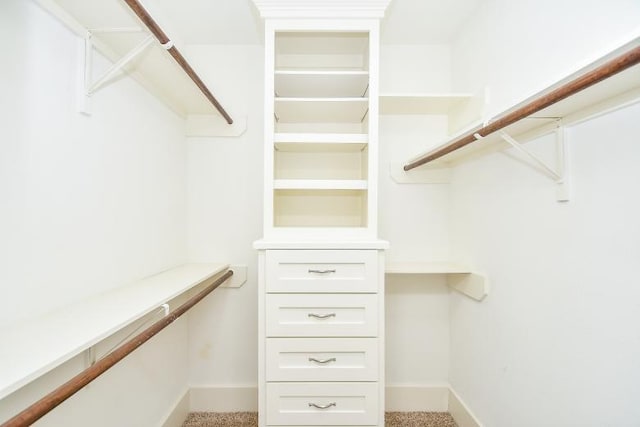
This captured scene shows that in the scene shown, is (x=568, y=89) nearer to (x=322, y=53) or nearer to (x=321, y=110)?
(x=321, y=110)

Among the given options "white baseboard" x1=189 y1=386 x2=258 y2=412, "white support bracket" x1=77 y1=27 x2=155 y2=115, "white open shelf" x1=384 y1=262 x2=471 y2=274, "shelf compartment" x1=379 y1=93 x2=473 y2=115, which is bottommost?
"white baseboard" x1=189 y1=386 x2=258 y2=412

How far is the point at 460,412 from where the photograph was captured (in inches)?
69.6

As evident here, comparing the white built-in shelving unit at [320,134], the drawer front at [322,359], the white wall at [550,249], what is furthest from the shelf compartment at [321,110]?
the drawer front at [322,359]

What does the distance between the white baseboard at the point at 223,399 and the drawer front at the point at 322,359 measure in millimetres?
705

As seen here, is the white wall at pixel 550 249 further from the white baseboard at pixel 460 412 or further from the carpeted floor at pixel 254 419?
the carpeted floor at pixel 254 419

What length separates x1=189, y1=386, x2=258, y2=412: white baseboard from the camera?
1920 mm

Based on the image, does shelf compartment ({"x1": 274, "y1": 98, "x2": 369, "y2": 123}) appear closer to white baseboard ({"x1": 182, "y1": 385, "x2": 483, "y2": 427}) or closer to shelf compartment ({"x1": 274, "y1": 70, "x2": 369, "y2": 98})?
shelf compartment ({"x1": 274, "y1": 70, "x2": 369, "y2": 98})

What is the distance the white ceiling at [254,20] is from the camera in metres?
1.63

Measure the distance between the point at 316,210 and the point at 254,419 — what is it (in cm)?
128

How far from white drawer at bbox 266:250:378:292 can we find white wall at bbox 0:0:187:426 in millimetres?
601

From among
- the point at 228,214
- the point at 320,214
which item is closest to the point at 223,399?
the point at 228,214

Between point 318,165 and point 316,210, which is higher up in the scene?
point 318,165

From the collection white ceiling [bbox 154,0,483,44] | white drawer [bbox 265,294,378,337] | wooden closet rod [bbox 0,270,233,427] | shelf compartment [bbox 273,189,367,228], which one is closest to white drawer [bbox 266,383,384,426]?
white drawer [bbox 265,294,378,337]

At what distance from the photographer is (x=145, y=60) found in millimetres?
1243
